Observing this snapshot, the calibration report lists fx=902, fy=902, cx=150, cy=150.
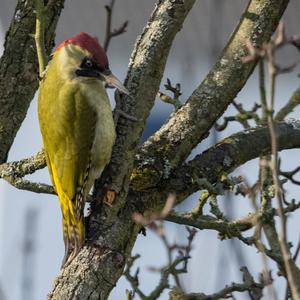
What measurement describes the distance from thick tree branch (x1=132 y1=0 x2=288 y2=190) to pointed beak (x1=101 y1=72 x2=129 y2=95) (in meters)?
0.20

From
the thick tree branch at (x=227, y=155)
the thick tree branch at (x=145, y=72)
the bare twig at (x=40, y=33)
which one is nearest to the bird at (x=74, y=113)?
the bare twig at (x=40, y=33)

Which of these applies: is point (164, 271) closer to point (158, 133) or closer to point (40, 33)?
point (158, 133)

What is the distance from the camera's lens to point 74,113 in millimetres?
3436

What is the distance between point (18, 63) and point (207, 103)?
88 centimetres

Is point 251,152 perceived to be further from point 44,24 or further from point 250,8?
point 44,24

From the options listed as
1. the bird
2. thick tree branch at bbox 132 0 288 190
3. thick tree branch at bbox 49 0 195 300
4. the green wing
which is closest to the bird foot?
thick tree branch at bbox 49 0 195 300

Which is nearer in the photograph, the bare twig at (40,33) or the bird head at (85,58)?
the bare twig at (40,33)

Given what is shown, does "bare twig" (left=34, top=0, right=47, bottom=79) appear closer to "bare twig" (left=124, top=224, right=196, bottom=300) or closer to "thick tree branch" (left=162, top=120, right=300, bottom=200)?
A: "thick tree branch" (left=162, top=120, right=300, bottom=200)

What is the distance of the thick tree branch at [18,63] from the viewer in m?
3.42

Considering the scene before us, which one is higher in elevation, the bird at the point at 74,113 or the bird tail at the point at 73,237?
the bird at the point at 74,113

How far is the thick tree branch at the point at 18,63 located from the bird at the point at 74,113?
0.08 meters

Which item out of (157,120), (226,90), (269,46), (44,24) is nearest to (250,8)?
(226,90)

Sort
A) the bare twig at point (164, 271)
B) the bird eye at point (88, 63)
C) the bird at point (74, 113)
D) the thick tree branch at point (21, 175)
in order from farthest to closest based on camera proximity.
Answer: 1. the bird eye at point (88, 63)
2. the bird at point (74, 113)
3. the thick tree branch at point (21, 175)
4. the bare twig at point (164, 271)

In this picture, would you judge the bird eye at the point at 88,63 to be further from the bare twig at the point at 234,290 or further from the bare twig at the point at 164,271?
the bare twig at the point at 234,290
